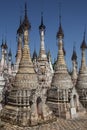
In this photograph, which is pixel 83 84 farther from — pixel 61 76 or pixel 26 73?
pixel 26 73

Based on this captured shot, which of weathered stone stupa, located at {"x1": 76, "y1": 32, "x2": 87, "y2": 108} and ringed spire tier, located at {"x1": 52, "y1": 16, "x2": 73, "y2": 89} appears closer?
ringed spire tier, located at {"x1": 52, "y1": 16, "x2": 73, "y2": 89}

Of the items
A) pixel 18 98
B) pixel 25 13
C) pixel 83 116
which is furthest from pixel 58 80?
pixel 25 13

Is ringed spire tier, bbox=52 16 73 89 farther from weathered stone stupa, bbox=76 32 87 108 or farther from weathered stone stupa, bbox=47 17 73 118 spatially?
weathered stone stupa, bbox=76 32 87 108

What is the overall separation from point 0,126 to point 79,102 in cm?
976

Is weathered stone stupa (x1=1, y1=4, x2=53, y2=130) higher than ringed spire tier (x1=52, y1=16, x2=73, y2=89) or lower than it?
lower

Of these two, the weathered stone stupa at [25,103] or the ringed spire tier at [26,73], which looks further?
the ringed spire tier at [26,73]

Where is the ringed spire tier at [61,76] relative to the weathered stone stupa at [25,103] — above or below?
above

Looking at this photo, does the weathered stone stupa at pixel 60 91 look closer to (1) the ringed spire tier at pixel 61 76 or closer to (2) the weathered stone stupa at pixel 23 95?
(1) the ringed spire tier at pixel 61 76

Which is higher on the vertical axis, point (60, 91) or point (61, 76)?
point (61, 76)

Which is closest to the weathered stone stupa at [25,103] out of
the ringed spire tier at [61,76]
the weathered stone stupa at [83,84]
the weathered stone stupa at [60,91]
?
the weathered stone stupa at [60,91]

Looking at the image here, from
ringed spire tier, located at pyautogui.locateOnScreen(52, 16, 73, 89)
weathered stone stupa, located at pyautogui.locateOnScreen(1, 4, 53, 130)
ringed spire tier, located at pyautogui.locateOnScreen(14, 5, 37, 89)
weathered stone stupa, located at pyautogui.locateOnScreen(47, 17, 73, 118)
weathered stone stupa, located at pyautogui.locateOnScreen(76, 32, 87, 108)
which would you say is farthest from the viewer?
weathered stone stupa, located at pyautogui.locateOnScreen(76, 32, 87, 108)

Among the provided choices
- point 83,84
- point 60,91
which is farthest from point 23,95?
point 83,84

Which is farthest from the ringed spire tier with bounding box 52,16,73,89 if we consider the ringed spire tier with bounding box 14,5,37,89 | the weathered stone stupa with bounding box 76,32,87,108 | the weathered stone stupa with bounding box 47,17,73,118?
the ringed spire tier with bounding box 14,5,37,89

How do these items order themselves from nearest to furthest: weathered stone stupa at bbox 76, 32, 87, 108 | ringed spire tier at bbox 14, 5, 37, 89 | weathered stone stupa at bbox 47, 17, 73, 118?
1. ringed spire tier at bbox 14, 5, 37, 89
2. weathered stone stupa at bbox 47, 17, 73, 118
3. weathered stone stupa at bbox 76, 32, 87, 108
